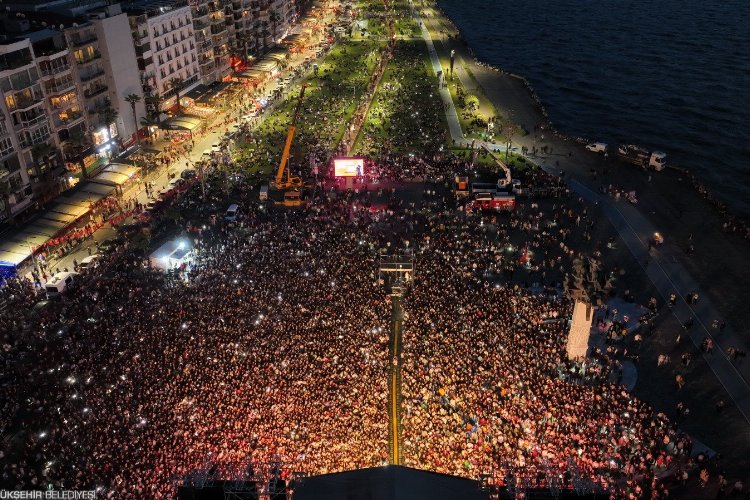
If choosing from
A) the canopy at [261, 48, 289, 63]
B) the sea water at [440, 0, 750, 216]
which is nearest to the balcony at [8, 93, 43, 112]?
the canopy at [261, 48, 289, 63]

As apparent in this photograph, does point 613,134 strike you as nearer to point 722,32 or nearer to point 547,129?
point 547,129

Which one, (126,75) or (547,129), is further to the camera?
(547,129)

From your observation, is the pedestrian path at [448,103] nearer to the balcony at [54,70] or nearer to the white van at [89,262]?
the balcony at [54,70]

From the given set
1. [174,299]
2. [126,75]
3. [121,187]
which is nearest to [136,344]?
[174,299]

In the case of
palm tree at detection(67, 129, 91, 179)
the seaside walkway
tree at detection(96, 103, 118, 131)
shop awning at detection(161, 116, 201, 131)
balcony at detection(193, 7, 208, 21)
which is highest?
balcony at detection(193, 7, 208, 21)

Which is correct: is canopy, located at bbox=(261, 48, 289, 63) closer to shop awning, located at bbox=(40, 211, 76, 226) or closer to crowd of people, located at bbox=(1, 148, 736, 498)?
shop awning, located at bbox=(40, 211, 76, 226)
